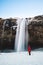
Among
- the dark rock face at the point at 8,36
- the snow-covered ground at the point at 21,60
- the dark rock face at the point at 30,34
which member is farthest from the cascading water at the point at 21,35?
the snow-covered ground at the point at 21,60

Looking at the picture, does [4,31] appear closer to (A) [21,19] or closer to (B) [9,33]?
(B) [9,33]

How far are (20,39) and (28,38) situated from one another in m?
0.87

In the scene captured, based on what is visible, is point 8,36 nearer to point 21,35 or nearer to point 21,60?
point 21,35

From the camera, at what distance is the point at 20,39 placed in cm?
1866

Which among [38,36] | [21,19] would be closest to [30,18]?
[21,19]

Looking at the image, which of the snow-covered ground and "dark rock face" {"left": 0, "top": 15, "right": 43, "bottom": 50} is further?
"dark rock face" {"left": 0, "top": 15, "right": 43, "bottom": 50}

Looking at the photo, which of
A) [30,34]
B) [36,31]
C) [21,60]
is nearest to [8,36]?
[30,34]

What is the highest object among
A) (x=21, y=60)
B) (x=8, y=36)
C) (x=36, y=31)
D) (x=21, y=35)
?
(x=36, y=31)

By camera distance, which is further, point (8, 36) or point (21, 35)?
point (8, 36)

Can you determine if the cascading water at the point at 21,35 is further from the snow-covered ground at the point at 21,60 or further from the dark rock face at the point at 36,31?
the snow-covered ground at the point at 21,60

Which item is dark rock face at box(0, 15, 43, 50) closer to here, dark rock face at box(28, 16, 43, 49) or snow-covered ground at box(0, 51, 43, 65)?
dark rock face at box(28, 16, 43, 49)

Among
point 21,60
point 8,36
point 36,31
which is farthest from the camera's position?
point 8,36

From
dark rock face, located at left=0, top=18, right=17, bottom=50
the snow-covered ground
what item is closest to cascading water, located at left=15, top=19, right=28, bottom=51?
dark rock face, located at left=0, top=18, right=17, bottom=50

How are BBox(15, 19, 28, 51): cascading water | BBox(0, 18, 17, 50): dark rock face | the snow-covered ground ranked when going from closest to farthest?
the snow-covered ground, BBox(15, 19, 28, 51): cascading water, BBox(0, 18, 17, 50): dark rock face
